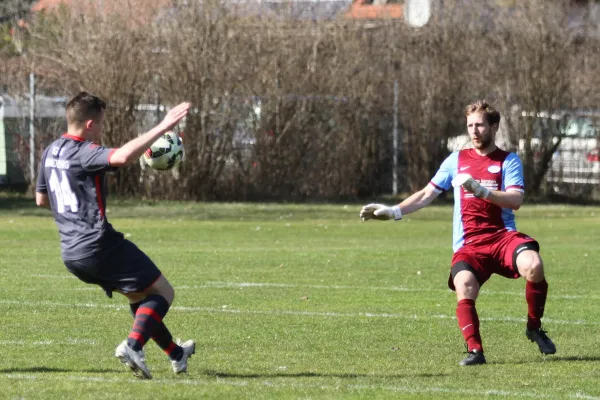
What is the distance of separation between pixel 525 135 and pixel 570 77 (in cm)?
167

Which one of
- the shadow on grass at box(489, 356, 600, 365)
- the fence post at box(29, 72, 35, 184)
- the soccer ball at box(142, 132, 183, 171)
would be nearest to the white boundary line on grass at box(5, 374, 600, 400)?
the shadow on grass at box(489, 356, 600, 365)

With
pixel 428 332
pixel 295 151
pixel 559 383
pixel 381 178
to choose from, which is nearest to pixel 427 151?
pixel 381 178

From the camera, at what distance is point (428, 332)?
932cm

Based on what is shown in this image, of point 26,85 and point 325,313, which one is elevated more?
point 26,85

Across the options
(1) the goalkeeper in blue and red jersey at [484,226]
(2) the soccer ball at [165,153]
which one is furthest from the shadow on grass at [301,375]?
(2) the soccer ball at [165,153]

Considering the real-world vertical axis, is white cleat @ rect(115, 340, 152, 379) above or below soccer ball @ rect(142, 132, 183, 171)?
below

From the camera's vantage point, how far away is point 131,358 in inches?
270

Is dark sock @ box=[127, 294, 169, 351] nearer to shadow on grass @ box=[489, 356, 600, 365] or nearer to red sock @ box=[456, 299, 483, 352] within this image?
red sock @ box=[456, 299, 483, 352]

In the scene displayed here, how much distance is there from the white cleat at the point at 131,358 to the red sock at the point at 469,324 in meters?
2.19

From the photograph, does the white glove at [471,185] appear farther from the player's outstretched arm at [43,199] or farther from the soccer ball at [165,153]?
the player's outstretched arm at [43,199]

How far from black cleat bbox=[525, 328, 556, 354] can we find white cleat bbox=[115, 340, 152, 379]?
279 cm

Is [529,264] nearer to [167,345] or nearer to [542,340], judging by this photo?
[542,340]

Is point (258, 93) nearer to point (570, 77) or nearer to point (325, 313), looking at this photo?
point (570, 77)

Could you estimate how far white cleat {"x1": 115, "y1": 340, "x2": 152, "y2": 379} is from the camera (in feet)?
22.4
